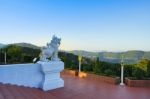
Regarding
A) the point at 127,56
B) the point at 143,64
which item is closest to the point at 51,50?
the point at 143,64

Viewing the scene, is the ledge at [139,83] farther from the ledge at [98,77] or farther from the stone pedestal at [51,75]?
the stone pedestal at [51,75]

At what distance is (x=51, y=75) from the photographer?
7320 millimetres

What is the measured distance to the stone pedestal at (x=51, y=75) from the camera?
22.9ft

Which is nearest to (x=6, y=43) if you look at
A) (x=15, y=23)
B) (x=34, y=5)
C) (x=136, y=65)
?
(x=15, y=23)

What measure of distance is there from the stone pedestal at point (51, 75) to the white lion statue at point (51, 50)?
208 mm

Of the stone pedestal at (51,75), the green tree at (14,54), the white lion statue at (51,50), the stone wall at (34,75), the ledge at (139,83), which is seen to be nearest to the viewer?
the stone wall at (34,75)

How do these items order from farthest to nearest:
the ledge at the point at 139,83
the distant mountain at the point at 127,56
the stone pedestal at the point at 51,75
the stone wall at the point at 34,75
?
the distant mountain at the point at 127,56
the ledge at the point at 139,83
the stone pedestal at the point at 51,75
the stone wall at the point at 34,75

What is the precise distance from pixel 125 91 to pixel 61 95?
2558 mm

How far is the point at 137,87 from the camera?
8836mm

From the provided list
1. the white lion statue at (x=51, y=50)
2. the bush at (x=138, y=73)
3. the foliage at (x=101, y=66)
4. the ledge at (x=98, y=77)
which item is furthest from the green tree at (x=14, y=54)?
the bush at (x=138, y=73)

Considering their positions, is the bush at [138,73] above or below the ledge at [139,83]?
above

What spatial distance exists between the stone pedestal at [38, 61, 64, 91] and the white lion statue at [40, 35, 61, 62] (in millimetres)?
208

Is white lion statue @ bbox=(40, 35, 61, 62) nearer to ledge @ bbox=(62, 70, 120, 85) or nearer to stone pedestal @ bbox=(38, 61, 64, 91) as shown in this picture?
stone pedestal @ bbox=(38, 61, 64, 91)

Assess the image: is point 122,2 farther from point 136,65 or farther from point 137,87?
point 137,87
